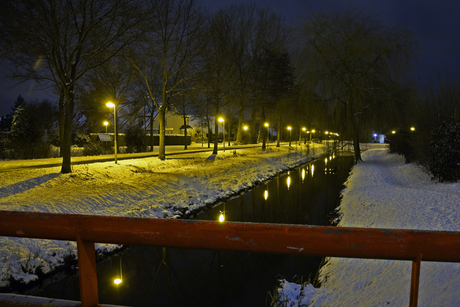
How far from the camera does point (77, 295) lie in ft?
18.7

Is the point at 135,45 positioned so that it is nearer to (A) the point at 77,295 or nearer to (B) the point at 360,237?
(A) the point at 77,295

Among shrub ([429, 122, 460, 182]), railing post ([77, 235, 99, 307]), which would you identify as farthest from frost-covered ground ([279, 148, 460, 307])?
railing post ([77, 235, 99, 307])

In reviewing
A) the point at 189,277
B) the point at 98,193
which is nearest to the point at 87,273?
the point at 189,277

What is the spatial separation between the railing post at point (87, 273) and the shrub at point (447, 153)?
12.5 metres

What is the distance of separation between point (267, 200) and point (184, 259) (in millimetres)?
6723

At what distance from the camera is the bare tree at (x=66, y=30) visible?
33.8ft

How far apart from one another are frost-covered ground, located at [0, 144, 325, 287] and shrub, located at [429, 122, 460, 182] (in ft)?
27.1

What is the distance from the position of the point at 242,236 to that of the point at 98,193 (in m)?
9.85

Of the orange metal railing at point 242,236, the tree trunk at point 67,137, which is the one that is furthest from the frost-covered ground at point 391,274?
the tree trunk at point 67,137

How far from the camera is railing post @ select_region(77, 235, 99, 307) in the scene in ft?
6.82

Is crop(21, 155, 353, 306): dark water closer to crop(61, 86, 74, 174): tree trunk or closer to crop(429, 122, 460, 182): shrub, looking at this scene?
crop(61, 86, 74, 174): tree trunk

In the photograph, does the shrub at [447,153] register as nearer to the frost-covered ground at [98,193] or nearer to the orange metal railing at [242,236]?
the frost-covered ground at [98,193]

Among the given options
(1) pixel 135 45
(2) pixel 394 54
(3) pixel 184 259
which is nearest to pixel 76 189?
(3) pixel 184 259

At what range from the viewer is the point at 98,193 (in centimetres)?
1059
